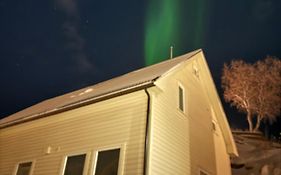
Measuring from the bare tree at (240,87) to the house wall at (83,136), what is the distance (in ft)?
87.3

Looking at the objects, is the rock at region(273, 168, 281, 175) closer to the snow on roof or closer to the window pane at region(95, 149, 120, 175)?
the snow on roof

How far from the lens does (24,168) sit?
1255 cm

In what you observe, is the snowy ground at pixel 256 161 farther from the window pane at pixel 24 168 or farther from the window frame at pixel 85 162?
the window pane at pixel 24 168

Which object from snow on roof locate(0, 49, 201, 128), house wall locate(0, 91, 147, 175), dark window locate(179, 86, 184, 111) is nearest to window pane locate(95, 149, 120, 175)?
house wall locate(0, 91, 147, 175)

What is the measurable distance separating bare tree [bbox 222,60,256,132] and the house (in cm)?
2031

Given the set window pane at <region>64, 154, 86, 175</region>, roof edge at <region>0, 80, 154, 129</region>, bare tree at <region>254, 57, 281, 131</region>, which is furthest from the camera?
bare tree at <region>254, 57, 281, 131</region>

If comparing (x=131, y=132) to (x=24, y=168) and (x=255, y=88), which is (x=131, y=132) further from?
(x=255, y=88)

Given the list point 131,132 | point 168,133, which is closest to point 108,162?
point 131,132

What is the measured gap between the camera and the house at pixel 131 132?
9.25m

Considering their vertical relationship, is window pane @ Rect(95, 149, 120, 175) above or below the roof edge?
below

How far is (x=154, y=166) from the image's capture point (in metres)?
8.59

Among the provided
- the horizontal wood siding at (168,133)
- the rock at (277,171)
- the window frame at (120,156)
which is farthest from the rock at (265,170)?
the window frame at (120,156)

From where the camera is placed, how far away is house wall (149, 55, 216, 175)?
9336 mm

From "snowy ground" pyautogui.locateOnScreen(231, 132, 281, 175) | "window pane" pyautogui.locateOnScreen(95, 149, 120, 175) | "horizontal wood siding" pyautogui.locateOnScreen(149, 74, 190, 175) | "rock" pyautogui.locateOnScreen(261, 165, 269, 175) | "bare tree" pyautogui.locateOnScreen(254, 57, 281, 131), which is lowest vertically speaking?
"window pane" pyautogui.locateOnScreen(95, 149, 120, 175)
